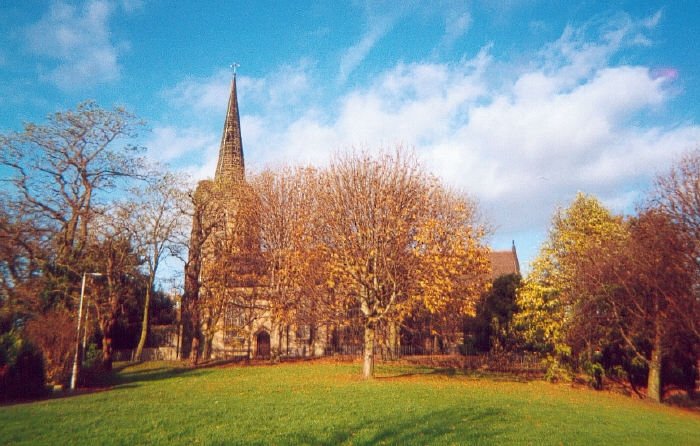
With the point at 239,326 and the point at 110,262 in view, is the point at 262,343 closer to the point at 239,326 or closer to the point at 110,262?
the point at 239,326

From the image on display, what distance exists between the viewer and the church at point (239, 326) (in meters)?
39.8

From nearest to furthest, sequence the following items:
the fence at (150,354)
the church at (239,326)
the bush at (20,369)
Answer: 1. the bush at (20,369)
2. the church at (239,326)
3. the fence at (150,354)

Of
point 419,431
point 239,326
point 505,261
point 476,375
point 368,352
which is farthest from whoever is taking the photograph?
point 505,261

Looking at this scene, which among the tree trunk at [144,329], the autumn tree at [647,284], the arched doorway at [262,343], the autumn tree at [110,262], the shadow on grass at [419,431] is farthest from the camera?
the arched doorway at [262,343]

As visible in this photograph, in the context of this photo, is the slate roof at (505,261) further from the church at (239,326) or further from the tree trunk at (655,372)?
the tree trunk at (655,372)

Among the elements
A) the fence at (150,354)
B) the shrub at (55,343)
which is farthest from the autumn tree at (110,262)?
the shrub at (55,343)

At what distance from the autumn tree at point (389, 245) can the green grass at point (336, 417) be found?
15.2 feet

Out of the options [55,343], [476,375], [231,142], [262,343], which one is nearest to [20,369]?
[55,343]

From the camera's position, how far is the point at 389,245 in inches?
1058

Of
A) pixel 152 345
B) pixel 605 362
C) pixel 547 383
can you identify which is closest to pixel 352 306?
pixel 547 383

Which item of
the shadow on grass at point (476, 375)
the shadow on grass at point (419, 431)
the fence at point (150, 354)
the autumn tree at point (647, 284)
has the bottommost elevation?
the shadow on grass at point (476, 375)

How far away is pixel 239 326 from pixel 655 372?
29.0m

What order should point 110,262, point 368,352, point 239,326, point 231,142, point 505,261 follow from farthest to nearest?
point 505,261, point 231,142, point 239,326, point 110,262, point 368,352

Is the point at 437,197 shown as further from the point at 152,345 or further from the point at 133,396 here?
the point at 152,345
